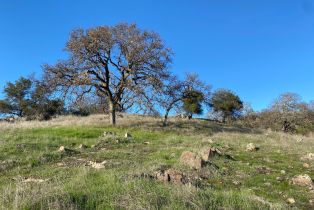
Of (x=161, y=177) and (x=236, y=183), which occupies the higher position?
(x=161, y=177)

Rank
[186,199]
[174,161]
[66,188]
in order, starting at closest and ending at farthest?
[186,199]
[66,188]
[174,161]

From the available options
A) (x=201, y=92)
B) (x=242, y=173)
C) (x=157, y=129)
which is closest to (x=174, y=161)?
(x=242, y=173)

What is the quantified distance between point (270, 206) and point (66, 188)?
11.9ft

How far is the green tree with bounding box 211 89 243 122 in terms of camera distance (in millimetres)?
54944

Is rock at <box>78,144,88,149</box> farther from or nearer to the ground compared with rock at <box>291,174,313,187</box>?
farther from the ground

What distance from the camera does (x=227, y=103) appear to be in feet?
180

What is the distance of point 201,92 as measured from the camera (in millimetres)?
37000

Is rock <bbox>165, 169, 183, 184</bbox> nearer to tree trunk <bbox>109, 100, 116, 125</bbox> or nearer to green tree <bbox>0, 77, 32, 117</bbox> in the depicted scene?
tree trunk <bbox>109, 100, 116, 125</bbox>

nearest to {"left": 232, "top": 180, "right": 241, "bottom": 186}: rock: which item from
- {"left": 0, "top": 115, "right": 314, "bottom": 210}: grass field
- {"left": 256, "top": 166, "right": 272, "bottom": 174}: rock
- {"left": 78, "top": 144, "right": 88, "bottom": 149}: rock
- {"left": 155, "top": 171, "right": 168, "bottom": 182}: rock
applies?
{"left": 0, "top": 115, "right": 314, "bottom": 210}: grass field

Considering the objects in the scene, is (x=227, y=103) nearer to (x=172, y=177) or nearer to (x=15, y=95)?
(x=15, y=95)

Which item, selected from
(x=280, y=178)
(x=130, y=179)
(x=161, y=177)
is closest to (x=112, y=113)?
(x=280, y=178)

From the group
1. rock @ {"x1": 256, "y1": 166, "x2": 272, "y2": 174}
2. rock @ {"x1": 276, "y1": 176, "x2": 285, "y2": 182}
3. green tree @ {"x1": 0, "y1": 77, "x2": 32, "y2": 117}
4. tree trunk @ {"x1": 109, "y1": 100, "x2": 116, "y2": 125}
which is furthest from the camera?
green tree @ {"x1": 0, "y1": 77, "x2": 32, "y2": 117}

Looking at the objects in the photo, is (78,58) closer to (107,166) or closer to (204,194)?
(107,166)

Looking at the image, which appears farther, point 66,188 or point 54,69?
point 54,69
